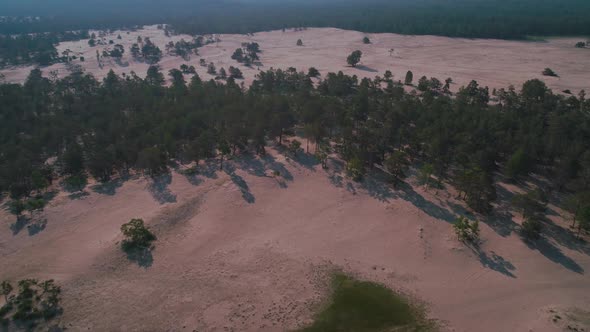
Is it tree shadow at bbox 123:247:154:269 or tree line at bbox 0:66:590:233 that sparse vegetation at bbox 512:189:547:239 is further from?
tree shadow at bbox 123:247:154:269

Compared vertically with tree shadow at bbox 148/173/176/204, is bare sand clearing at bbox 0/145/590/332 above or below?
below

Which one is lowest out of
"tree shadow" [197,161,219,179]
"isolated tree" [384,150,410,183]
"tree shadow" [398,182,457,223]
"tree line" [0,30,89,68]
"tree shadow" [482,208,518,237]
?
"tree shadow" [482,208,518,237]

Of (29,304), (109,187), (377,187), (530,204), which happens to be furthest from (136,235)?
(530,204)

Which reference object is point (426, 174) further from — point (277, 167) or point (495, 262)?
point (277, 167)

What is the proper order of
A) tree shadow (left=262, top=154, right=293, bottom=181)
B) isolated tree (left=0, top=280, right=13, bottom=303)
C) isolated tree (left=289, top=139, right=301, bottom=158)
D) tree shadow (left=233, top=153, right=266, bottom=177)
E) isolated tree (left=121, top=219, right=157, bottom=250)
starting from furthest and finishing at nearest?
isolated tree (left=289, top=139, right=301, bottom=158), tree shadow (left=233, top=153, right=266, bottom=177), tree shadow (left=262, top=154, right=293, bottom=181), isolated tree (left=121, top=219, right=157, bottom=250), isolated tree (left=0, top=280, right=13, bottom=303)

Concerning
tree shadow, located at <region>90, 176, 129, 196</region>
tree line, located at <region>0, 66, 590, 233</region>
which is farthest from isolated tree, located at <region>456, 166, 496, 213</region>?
tree shadow, located at <region>90, 176, 129, 196</region>

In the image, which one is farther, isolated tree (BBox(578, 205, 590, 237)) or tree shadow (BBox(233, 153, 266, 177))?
tree shadow (BBox(233, 153, 266, 177))

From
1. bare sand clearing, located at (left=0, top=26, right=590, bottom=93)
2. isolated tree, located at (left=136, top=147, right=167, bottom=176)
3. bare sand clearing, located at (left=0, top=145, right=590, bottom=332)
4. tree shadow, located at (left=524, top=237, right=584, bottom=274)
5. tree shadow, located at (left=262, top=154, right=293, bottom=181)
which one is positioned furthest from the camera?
bare sand clearing, located at (left=0, top=26, right=590, bottom=93)
